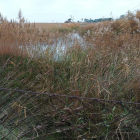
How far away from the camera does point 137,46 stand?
3041 millimetres

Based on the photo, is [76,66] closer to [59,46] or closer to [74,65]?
[74,65]

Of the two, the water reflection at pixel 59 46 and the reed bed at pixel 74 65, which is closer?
the reed bed at pixel 74 65

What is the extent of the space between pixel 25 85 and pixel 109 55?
145 centimetres

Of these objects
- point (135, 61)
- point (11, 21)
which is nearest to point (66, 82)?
point (135, 61)

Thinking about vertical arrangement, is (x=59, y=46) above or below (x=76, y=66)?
above

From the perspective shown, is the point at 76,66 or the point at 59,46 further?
the point at 59,46

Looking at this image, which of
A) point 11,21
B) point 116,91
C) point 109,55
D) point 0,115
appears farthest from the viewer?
point 11,21

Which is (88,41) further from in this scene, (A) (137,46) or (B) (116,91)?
(B) (116,91)

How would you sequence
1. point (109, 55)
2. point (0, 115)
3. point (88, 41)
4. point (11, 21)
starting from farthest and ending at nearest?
point (11, 21) → point (88, 41) → point (109, 55) → point (0, 115)

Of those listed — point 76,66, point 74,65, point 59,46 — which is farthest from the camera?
point 59,46

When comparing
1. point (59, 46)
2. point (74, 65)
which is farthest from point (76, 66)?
point (59, 46)

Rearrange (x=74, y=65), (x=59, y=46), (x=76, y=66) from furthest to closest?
(x=59, y=46) → (x=76, y=66) → (x=74, y=65)

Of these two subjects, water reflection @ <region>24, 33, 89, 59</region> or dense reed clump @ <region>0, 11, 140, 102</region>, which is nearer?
dense reed clump @ <region>0, 11, 140, 102</region>

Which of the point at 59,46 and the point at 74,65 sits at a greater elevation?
the point at 59,46
